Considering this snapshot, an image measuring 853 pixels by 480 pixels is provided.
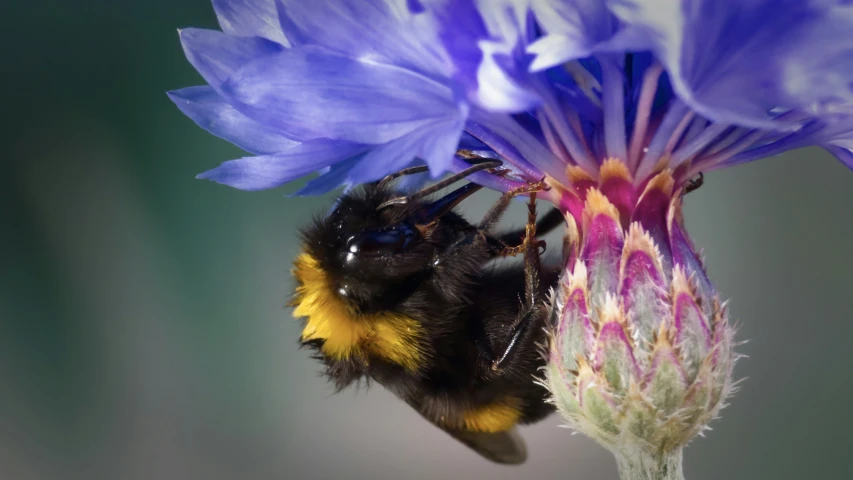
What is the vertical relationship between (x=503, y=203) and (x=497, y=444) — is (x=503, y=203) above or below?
above

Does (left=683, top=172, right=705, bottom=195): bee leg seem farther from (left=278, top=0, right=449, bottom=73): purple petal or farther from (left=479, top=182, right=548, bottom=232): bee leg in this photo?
(left=278, top=0, right=449, bottom=73): purple petal

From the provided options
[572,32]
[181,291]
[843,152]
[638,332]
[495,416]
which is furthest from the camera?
[181,291]

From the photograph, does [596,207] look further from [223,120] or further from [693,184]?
[223,120]

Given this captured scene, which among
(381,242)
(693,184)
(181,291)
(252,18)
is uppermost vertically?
(693,184)

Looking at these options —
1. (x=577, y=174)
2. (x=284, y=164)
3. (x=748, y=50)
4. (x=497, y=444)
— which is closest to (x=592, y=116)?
(x=577, y=174)

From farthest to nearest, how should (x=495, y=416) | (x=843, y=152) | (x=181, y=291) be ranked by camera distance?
(x=181, y=291)
(x=495, y=416)
(x=843, y=152)

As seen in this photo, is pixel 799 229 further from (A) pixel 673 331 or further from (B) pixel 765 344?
(A) pixel 673 331

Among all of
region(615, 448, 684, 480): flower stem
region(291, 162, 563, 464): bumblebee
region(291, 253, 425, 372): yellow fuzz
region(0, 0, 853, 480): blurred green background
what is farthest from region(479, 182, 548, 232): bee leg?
region(0, 0, 853, 480): blurred green background

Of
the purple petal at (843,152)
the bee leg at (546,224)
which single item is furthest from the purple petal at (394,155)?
the purple petal at (843,152)
